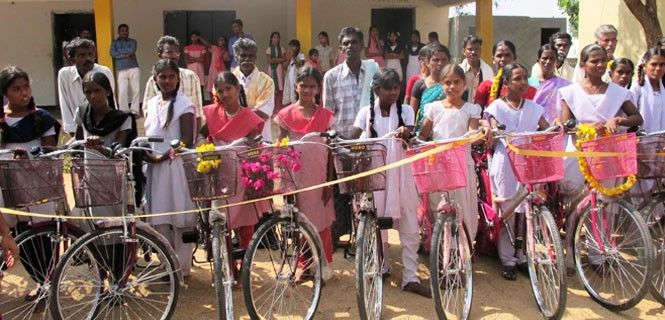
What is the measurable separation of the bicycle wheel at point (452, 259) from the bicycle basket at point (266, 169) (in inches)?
39.9

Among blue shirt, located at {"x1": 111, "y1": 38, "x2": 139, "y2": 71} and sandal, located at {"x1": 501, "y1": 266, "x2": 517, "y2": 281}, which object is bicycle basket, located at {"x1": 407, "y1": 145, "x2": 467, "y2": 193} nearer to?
sandal, located at {"x1": 501, "y1": 266, "x2": 517, "y2": 281}

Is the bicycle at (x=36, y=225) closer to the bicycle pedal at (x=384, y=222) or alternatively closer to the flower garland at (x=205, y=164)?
the flower garland at (x=205, y=164)

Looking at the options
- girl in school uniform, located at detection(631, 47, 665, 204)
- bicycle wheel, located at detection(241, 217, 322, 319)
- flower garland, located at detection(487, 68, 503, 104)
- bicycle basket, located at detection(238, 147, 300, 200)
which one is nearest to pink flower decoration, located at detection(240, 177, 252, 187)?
bicycle basket, located at detection(238, 147, 300, 200)

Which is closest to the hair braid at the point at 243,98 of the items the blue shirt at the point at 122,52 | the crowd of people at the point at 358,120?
the crowd of people at the point at 358,120

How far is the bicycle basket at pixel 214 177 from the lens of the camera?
3488mm

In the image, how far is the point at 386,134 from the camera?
4188 mm

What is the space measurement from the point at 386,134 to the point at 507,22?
51.1 ft

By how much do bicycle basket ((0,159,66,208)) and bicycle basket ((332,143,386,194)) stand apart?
1.70 metres

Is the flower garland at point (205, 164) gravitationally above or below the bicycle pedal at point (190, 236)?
above

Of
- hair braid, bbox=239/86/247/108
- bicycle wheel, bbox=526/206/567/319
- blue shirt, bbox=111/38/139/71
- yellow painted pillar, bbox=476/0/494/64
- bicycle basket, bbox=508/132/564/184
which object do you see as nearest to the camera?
bicycle wheel, bbox=526/206/567/319

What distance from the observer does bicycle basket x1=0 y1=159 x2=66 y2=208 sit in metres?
3.36

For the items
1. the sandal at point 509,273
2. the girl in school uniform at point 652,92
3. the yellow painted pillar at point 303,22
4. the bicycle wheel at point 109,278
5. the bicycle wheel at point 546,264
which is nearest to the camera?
the bicycle wheel at point 109,278

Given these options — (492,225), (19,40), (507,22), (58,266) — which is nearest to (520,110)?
(492,225)

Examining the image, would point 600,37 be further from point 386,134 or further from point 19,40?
point 19,40
